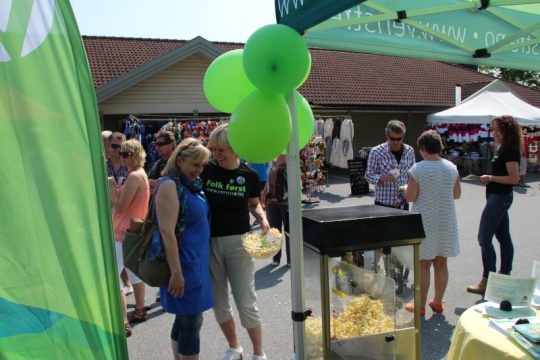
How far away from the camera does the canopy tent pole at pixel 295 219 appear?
2303 millimetres

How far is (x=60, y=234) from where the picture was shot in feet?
4.40

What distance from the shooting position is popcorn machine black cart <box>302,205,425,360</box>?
2428 millimetres

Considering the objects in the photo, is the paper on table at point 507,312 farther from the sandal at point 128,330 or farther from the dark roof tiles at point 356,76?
the dark roof tiles at point 356,76

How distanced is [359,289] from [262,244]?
71 cm

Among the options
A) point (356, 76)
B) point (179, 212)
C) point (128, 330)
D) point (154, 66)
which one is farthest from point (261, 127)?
point (356, 76)

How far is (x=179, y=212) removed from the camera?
110 inches

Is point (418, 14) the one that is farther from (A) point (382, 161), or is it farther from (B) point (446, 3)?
(A) point (382, 161)

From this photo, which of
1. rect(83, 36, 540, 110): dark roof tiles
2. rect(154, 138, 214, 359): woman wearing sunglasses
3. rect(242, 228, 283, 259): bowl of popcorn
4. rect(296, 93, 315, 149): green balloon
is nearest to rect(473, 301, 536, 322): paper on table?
rect(242, 228, 283, 259): bowl of popcorn

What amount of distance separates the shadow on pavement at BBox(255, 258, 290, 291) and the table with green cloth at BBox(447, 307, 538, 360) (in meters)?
3.12

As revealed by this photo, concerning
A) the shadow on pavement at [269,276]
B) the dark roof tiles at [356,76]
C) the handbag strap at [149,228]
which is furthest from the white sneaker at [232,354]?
the dark roof tiles at [356,76]

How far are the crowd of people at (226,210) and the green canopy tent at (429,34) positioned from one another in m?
0.77

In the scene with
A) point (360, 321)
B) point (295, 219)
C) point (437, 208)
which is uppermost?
point (295, 219)

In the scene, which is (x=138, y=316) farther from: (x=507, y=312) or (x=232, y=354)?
(x=507, y=312)

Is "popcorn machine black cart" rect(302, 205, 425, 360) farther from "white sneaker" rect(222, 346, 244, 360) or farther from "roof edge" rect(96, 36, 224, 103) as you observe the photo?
"roof edge" rect(96, 36, 224, 103)
